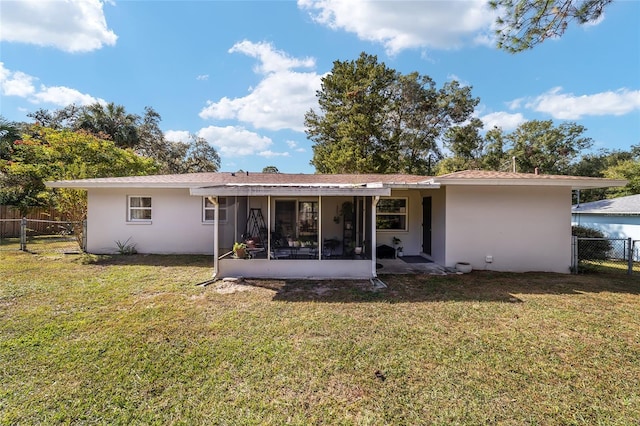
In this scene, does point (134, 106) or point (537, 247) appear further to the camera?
point (134, 106)

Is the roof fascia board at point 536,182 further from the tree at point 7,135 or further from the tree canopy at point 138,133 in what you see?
the tree at point 7,135

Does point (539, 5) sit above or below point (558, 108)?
below

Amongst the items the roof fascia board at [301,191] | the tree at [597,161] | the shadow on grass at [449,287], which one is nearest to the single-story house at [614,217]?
the shadow on grass at [449,287]

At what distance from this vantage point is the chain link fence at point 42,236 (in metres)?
10.5

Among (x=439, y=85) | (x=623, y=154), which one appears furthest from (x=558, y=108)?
(x=439, y=85)

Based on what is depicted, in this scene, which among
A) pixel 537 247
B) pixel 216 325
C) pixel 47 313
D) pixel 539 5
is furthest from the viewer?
pixel 537 247

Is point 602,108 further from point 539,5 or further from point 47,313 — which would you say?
point 47,313

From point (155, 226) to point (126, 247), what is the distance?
4.03 ft

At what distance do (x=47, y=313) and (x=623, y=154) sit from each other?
3969 cm

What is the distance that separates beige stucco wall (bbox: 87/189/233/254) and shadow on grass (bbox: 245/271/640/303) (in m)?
4.65

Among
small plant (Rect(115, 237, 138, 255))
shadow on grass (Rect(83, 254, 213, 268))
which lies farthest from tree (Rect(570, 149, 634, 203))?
small plant (Rect(115, 237, 138, 255))

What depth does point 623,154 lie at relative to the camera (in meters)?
26.7

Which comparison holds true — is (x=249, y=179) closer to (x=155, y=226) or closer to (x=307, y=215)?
(x=307, y=215)

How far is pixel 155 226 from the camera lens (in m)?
10.5
